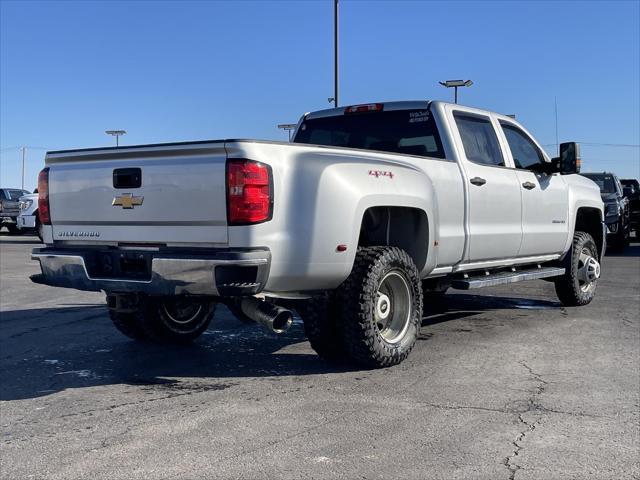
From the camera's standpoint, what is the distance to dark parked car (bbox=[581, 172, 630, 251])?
16.8m

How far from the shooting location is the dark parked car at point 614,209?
16750 mm

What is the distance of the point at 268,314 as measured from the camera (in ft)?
15.6

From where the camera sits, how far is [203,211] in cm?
459

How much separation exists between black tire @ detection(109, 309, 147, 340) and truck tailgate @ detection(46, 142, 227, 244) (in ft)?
3.92

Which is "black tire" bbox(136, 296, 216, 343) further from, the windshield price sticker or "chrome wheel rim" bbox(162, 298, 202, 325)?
the windshield price sticker

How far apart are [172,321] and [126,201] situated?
1774mm

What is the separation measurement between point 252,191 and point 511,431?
208cm

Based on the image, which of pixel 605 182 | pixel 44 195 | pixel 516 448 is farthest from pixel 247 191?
pixel 605 182

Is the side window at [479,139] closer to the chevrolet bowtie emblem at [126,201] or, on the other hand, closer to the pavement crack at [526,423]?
the pavement crack at [526,423]

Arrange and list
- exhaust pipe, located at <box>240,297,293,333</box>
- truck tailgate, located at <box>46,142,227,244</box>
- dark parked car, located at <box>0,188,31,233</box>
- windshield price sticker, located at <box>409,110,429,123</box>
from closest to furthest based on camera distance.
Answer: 1. truck tailgate, located at <box>46,142,227,244</box>
2. exhaust pipe, located at <box>240,297,293,333</box>
3. windshield price sticker, located at <box>409,110,429,123</box>
4. dark parked car, located at <box>0,188,31,233</box>

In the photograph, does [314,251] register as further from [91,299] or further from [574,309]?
[91,299]

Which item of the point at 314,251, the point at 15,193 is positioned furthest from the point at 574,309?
the point at 15,193

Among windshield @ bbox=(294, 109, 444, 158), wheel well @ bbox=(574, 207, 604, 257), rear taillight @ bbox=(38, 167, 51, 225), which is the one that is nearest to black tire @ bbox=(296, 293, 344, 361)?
windshield @ bbox=(294, 109, 444, 158)

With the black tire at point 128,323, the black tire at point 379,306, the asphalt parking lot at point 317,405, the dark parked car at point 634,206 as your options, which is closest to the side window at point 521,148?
the asphalt parking lot at point 317,405
